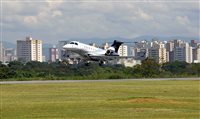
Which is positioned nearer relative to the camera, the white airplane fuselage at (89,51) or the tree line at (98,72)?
the white airplane fuselage at (89,51)

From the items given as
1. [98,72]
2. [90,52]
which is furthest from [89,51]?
[98,72]

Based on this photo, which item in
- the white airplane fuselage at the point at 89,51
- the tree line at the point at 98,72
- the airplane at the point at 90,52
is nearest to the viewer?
the white airplane fuselage at the point at 89,51

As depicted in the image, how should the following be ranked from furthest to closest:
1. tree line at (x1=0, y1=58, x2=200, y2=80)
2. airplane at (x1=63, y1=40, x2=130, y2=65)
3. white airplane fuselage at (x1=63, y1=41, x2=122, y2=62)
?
tree line at (x1=0, y1=58, x2=200, y2=80)
airplane at (x1=63, y1=40, x2=130, y2=65)
white airplane fuselage at (x1=63, y1=41, x2=122, y2=62)

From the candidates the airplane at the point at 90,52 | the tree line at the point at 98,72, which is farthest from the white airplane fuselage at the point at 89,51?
the tree line at the point at 98,72

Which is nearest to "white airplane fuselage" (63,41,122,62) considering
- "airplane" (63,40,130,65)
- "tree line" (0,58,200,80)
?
"airplane" (63,40,130,65)

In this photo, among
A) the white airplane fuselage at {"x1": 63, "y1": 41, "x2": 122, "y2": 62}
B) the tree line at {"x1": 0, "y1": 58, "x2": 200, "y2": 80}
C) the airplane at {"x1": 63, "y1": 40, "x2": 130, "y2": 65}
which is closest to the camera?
the white airplane fuselage at {"x1": 63, "y1": 41, "x2": 122, "y2": 62}

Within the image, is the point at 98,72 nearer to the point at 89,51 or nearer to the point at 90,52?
the point at 90,52

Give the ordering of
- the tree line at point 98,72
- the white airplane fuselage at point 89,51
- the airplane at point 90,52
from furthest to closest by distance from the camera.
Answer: the tree line at point 98,72, the airplane at point 90,52, the white airplane fuselage at point 89,51

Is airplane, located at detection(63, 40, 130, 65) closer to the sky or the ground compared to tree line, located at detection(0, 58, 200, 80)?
closer to the sky

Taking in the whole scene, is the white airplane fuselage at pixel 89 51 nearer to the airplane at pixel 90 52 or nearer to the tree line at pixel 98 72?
the airplane at pixel 90 52

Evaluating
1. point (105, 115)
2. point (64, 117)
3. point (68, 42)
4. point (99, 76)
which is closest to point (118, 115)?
point (105, 115)

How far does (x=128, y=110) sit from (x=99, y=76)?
222 ft

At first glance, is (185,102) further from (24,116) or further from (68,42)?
(68,42)

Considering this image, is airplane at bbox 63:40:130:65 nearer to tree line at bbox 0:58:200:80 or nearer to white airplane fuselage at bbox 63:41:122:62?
white airplane fuselage at bbox 63:41:122:62
